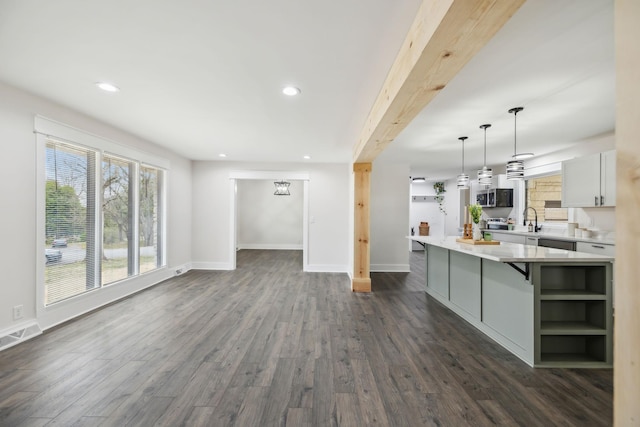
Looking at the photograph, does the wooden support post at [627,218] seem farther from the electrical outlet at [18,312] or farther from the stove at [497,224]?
the stove at [497,224]

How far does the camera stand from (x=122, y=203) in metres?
4.08

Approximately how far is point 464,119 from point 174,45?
308cm

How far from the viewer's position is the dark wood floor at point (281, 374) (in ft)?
5.62

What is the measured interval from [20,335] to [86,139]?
87.0 inches

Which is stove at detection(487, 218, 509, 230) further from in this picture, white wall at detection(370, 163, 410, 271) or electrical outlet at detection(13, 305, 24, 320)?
electrical outlet at detection(13, 305, 24, 320)

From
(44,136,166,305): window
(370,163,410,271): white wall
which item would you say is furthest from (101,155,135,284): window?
(370,163,410,271): white wall

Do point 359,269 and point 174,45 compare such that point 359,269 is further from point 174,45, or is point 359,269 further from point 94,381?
point 174,45

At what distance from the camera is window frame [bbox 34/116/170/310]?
2.79 m

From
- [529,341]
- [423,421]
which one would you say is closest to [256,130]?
[423,421]

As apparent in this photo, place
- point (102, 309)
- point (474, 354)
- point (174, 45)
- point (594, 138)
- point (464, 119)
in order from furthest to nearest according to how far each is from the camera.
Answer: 1. point (594, 138)
2. point (102, 309)
3. point (464, 119)
4. point (474, 354)
5. point (174, 45)

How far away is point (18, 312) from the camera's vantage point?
2.61 metres

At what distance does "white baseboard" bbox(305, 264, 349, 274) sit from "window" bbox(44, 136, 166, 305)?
3082mm

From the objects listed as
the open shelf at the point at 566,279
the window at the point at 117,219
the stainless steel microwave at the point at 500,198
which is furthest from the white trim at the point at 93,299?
the stainless steel microwave at the point at 500,198

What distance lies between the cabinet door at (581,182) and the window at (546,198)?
3.41 feet
